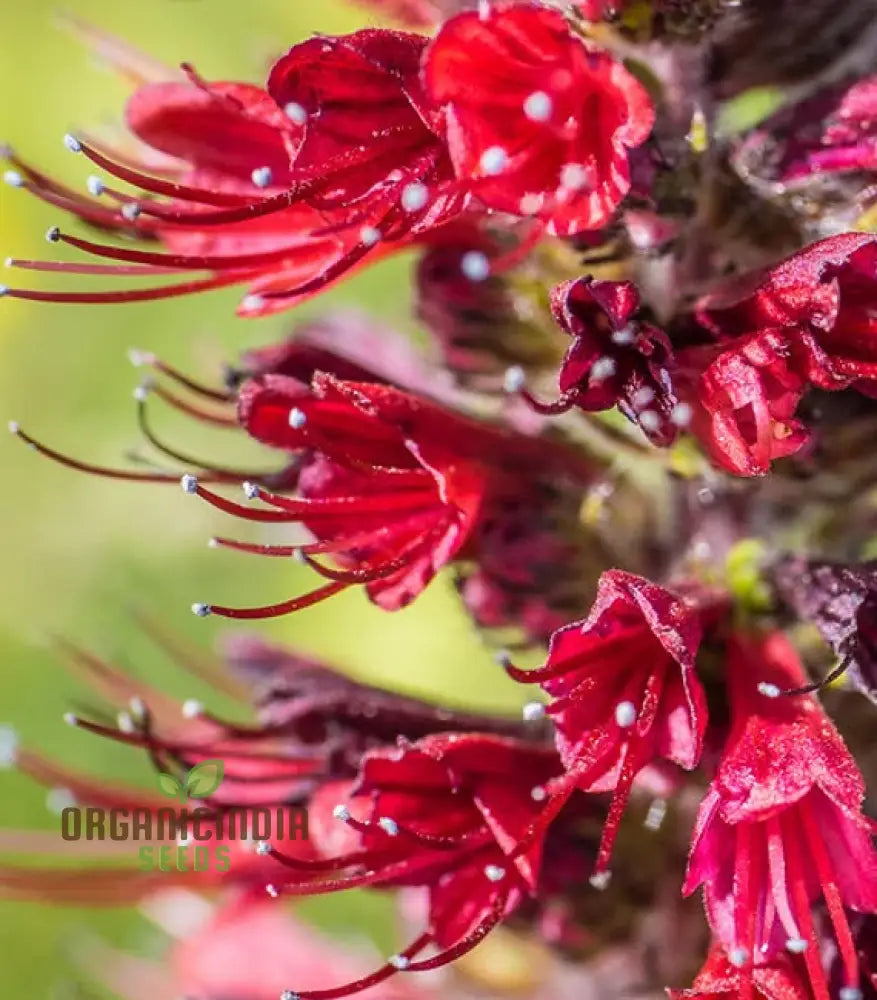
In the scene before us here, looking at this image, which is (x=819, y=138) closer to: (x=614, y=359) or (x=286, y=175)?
(x=614, y=359)

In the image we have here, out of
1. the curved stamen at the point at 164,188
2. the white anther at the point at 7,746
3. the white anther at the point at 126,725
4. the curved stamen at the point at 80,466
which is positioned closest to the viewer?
the curved stamen at the point at 164,188

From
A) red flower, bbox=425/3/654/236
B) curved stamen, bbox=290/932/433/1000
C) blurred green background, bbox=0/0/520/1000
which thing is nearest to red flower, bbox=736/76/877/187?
red flower, bbox=425/3/654/236

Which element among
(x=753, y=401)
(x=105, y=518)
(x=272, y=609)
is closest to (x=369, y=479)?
(x=272, y=609)

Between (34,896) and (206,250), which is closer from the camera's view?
(206,250)

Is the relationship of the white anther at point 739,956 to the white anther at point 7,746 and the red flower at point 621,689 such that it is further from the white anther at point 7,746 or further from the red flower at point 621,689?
the white anther at point 7,746

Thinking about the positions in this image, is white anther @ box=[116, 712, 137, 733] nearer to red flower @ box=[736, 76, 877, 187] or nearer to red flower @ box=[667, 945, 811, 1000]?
red flower @ box=[667, 945, 811, 1000]

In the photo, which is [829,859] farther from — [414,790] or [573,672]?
[414,790]

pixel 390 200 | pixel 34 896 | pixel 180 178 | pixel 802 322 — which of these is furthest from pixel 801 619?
pixel 34 896

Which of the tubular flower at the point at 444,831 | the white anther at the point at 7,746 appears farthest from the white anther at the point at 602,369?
the white anther at the point at 7,746
